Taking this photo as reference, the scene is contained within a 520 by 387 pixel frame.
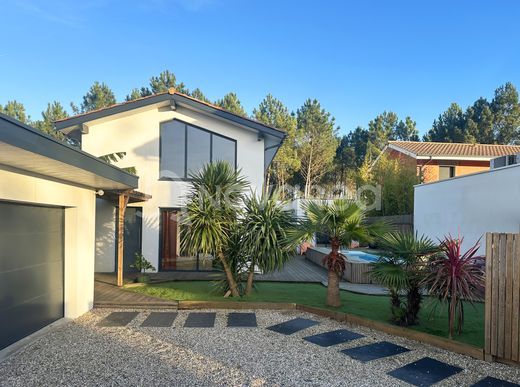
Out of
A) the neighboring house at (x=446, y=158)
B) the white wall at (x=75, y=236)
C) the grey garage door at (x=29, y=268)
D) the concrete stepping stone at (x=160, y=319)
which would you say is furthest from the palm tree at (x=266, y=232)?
the neighboring house at (x=446, y=158)

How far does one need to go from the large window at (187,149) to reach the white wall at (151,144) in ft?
0.72

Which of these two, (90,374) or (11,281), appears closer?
(90,374)

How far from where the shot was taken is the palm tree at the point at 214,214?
873 centimetres

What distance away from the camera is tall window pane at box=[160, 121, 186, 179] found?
13.2 meters

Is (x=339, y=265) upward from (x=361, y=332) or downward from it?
upward

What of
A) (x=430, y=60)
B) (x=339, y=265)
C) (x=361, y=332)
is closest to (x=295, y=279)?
(x=339, y=265)

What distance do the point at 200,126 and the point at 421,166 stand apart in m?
17.1

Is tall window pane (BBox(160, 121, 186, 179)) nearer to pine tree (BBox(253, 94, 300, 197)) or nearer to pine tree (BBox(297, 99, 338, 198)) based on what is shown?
pine tree (BBox(253, 94, 300, 197))

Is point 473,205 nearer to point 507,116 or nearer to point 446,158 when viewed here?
point 446,158

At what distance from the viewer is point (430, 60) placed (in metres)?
20.2

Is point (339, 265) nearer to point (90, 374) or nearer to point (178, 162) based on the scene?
point (90, 374)

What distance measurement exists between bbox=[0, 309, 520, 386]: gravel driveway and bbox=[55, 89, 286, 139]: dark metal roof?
7938 millimetres

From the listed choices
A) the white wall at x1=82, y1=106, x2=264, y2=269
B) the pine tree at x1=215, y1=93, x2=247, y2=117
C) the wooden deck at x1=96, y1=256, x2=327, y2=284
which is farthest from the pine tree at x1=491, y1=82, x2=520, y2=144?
the white wall at x1=82, y1=106, x2=264, y2=269

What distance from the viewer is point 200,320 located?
735 cm
